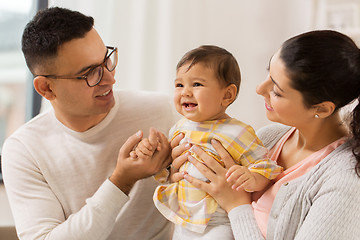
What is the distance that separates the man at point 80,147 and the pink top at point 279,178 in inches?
16.5

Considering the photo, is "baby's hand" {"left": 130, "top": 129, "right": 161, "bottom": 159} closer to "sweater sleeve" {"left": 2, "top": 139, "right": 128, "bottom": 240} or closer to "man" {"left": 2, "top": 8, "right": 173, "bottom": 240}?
"man" {"left": 2, "top": 8, "right": 173, "bottom": 240}

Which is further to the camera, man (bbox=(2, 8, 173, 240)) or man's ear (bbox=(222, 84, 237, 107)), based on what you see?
man (bbox=(2, 8, 173, 240))

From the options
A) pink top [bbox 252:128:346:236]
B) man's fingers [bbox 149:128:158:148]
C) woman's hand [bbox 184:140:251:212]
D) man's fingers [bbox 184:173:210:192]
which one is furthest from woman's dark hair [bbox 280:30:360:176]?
man's fingers [bbox 149:128:158:148]

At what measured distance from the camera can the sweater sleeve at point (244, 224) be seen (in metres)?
1.36

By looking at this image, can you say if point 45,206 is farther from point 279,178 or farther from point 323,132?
point 323,132

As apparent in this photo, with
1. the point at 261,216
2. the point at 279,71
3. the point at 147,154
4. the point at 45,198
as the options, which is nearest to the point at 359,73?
the point at 279,71

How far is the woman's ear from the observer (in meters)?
1.28

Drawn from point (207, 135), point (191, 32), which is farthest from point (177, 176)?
point (191, 32)

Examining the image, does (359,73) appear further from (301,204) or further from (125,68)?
(125,68)

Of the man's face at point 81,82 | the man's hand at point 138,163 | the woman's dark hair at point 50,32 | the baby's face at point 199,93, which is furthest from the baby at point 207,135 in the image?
the woman's dark hair at point 50,32

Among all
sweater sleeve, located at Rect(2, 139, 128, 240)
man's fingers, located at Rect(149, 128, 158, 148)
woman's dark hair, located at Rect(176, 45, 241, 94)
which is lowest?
sweater sleeve, located at Rect(2, 139, 128, 240)

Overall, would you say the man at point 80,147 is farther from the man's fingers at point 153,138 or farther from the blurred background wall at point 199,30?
the blurred background wall at point 199,30

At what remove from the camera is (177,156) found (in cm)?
156

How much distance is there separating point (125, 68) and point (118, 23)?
0.97 feet
